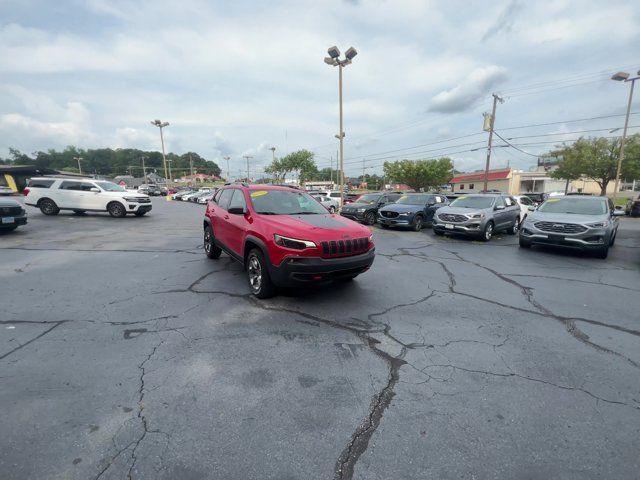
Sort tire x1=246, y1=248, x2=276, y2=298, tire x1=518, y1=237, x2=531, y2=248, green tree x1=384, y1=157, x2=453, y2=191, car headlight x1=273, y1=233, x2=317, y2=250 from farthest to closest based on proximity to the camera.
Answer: green tree x1=384, y1=157, x2=453, y2=191 → tire x1=518, y1=237, x2=531, y2=248 → tire x1=246, y1=248, x2=276, y2=298 → car headlight x1=273, y1=233, x2=317, y2=250

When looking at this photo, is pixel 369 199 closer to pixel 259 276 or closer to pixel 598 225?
pixel 598 225

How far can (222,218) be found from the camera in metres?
6.21

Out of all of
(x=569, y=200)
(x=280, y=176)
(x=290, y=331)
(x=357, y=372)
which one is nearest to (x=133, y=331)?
(x=290, y=331)

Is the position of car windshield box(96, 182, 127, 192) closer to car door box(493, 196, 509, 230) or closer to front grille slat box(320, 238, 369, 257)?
front grille slat box(320, 238, 369, 257)

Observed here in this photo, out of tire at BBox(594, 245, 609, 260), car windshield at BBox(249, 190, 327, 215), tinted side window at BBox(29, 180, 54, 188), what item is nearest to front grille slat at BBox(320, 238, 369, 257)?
car windshield at BBox(249, 190, 327, 215)

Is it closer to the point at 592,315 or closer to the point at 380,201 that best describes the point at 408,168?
the point at 380,201

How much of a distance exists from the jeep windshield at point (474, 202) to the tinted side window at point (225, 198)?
349 inches

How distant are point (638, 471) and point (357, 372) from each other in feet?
6.43

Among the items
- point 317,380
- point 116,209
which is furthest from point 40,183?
point 317,380

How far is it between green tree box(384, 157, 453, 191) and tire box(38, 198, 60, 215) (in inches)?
1751

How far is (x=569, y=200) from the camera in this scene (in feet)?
30.4

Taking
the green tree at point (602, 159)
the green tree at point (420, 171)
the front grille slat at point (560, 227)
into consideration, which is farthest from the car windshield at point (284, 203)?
the green tree at point (420, 171)

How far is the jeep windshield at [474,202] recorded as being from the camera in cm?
1132

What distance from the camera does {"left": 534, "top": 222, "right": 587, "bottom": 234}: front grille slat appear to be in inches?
307
